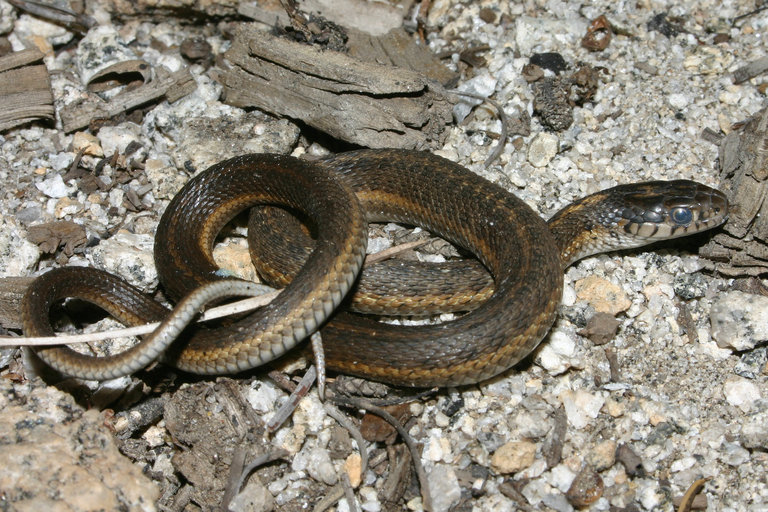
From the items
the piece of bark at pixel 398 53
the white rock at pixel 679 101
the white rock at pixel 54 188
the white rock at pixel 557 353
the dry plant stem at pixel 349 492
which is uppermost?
the white rock at pixel 679 101

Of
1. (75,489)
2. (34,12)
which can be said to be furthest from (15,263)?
(34,12)

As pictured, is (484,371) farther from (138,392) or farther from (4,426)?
(4,426)

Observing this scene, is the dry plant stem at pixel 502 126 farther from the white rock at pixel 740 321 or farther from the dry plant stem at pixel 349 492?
the dry plant stem at pixel 349 492

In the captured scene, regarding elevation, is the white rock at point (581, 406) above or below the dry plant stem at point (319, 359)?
above

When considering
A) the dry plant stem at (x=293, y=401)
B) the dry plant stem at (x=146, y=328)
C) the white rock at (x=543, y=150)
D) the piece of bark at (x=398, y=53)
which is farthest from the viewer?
the piece of bark at (x=398, y=53)

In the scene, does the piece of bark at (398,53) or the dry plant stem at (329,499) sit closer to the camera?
the dry plant stem at (329,499)

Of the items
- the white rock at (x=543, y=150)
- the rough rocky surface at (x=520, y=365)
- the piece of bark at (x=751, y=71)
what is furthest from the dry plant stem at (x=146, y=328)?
the piece of bark at (x=751, y=71)

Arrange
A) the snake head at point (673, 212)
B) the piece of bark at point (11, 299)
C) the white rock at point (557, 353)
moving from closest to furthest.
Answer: the white rock at point (557, 353)
the piece of bark at point (11, 299)
the snake head at point (673, 212)

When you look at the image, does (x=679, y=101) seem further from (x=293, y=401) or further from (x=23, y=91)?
(x=23, y=91)
